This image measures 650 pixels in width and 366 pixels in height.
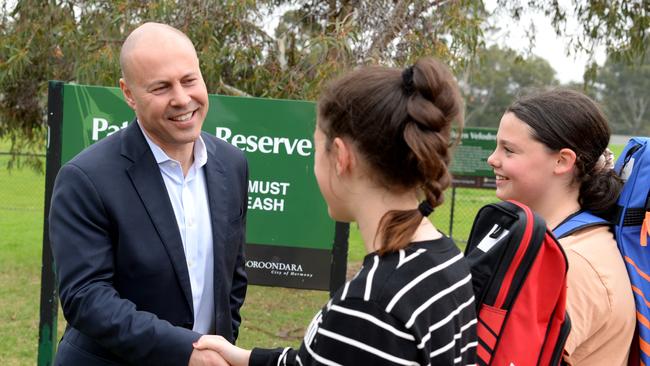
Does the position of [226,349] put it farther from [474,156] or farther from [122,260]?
[474,156]

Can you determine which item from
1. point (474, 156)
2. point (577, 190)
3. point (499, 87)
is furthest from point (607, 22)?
point (499, 87)

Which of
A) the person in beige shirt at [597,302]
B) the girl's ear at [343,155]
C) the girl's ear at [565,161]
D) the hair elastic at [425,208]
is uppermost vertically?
the girl's ear at [343,155]

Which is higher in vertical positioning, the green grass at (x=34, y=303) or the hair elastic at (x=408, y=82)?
the hair elastic at (x=408, y=82)

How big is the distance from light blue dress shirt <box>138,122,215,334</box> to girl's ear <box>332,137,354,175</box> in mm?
1137

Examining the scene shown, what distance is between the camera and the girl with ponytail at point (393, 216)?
5.19 feet

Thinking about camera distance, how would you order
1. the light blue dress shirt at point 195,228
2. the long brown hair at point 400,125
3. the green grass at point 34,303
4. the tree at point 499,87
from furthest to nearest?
the tree at point 499,87 < the green grass at point 34,303 < the light blue dress shirt at point 195,228 < the long brown hair at point 400,125

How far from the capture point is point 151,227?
2645 mm

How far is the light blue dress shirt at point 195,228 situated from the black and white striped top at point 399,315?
116 centimetres

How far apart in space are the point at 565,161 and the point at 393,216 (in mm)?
966

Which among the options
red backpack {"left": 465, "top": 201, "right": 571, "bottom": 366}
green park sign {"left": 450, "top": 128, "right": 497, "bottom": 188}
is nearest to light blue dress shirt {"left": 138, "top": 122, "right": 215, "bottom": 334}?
red backpack {"left": 465, "top": 201, "right": 571, "bottom": 366}

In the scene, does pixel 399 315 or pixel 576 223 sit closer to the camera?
pixel 399 315

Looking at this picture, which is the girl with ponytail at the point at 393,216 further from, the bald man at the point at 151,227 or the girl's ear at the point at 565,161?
the bald man at the point at 151,227

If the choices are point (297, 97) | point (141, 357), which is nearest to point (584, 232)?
point (141, 357)

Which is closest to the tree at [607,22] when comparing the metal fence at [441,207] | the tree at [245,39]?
the tree at [245,39]
